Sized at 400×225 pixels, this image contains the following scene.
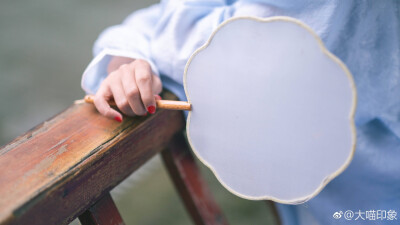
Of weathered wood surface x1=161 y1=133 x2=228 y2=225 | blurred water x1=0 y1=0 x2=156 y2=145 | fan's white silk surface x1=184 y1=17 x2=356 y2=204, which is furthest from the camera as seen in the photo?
blurred water x1=0 y1=0 x2=156 y2=145

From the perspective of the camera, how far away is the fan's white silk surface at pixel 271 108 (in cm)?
36

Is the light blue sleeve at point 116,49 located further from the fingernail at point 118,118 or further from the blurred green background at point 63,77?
the blurred green background at point 63,77

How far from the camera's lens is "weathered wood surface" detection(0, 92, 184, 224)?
0.36 metres

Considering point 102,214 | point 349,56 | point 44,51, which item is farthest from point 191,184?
point 44,51

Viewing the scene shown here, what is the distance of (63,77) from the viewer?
1.84 m

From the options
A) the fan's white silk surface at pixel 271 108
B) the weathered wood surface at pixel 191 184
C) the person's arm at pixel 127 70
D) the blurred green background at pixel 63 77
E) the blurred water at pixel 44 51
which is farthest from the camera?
the blurred water at pixel 44 51

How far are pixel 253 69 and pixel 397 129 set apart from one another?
245 millimetres

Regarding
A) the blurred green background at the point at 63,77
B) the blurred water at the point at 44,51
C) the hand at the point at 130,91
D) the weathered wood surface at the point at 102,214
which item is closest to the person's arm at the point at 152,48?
the hand at the point at 130,91

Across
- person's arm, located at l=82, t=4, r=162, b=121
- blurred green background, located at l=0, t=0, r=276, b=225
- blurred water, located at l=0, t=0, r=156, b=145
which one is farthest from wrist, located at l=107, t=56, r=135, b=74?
blurred water, located at l=0, t=0, r=156, b=145

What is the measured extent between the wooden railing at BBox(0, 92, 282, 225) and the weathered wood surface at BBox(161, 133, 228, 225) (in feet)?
0.24

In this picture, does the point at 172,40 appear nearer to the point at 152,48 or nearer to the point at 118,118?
the point at 152,48

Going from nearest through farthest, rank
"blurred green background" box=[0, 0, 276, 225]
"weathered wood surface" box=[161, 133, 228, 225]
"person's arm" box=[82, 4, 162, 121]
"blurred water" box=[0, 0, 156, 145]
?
1. "person's arm" box=[82, 4, 162, 121]
2. "weathered wood surface" box=[161, 133, 228, 225]
3. "blurred green background" box=[0, 0, 276, 225]
4. "blurred water" box=[0, 0, 156, 145]

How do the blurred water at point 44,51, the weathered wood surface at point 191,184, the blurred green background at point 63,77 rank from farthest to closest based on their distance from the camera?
Result: the blurred water at point 44,51
the blurred green background at point 63,77
the weathered wood surface at point 191,184

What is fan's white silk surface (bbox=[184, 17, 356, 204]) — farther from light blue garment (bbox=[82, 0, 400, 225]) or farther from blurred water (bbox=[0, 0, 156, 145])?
blurred water (bbox=[0, 0, 156, 145])
